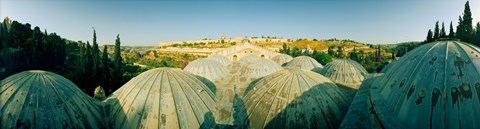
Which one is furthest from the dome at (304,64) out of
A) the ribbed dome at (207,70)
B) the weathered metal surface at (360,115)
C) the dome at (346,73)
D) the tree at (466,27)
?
the tree at (466,27)

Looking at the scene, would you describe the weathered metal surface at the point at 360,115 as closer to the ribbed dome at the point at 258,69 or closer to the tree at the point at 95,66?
the ribbed dome at the point at 258,69

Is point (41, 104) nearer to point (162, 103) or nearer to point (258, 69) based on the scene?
point (162, 103)

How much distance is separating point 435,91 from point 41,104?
8.68 metres

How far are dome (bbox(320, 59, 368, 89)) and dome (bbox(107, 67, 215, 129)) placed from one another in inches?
381

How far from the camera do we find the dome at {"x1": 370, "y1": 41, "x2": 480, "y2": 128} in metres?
4.28

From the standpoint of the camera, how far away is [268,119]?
825 centimetres

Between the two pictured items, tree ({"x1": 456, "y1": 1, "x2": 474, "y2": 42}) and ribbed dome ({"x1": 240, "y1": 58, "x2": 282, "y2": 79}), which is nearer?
ribbed dome ({"x1": 240, "y1": 58, "x2": 282, "y2": 79})

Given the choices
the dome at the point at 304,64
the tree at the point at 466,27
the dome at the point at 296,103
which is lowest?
the dome at the point at 296,103

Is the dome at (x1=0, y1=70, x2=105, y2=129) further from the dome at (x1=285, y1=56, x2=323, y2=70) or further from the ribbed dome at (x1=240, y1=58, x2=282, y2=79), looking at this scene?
the dome at (x1=285, y1=56, x2=323, y2=70)

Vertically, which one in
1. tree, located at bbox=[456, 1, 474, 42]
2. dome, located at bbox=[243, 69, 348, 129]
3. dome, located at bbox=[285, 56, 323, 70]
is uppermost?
tree, located at bbox=[456, 1, 474, 42]

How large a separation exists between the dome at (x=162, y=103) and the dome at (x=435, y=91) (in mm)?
5365

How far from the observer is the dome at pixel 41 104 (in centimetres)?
618

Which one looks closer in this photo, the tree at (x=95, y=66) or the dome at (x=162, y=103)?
the dome at (x=162, y=103)

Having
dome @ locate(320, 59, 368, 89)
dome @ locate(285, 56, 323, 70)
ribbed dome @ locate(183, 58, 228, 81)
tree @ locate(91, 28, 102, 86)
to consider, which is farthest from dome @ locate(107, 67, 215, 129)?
tree @ locate(91, 28, 102, 86)
